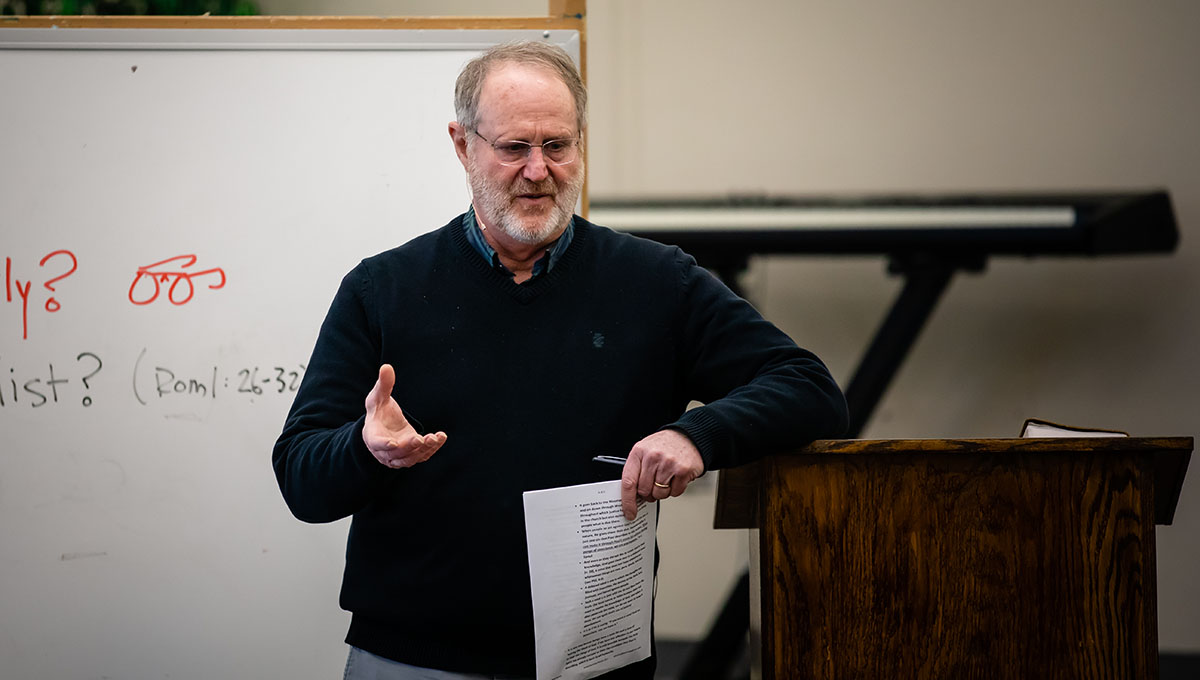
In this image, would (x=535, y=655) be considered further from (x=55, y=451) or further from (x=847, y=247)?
(x=847, y=247)

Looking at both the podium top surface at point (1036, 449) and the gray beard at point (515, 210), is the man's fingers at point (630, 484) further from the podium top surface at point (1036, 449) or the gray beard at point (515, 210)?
the gray beard at point (515, 210)

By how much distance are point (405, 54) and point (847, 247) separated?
5.18 feet

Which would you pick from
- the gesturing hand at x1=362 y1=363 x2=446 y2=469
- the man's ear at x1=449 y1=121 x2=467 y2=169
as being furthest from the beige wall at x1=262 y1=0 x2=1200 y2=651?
the gesturing hand at x1=362 y1=363 x2=446 y2=469

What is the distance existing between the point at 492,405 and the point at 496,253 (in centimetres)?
23

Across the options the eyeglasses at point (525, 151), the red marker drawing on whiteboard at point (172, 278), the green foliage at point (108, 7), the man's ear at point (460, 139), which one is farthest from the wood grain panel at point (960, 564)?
the green foliage at point (108, 7)

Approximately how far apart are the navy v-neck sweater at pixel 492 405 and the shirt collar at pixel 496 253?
0.04 ft

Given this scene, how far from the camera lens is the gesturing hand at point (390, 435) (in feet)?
3.42

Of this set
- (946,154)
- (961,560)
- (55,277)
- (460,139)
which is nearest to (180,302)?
(55,277)

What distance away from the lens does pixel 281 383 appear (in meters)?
1.74

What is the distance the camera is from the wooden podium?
44.3 inches

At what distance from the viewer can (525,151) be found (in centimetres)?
126

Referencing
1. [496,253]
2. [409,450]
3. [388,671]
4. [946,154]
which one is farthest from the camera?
[946,154]

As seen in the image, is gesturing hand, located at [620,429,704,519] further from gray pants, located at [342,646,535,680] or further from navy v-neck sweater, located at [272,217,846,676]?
gray pants, located at [342,646,535,680]

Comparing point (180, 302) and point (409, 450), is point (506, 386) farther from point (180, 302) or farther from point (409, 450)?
point (180, 302)
